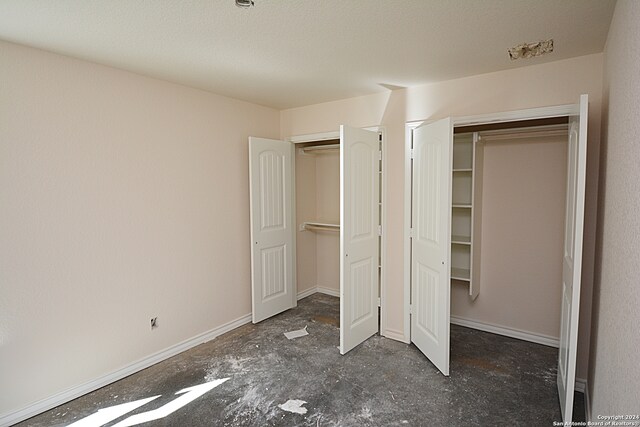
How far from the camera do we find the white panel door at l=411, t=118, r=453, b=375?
2.63 meters

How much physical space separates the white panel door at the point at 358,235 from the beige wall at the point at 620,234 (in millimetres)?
1687

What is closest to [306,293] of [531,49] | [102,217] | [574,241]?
[102,217]

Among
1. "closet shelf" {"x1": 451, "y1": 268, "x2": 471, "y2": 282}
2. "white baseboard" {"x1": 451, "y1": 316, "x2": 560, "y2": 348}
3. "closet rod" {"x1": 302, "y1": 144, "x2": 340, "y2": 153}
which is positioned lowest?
"white baseboard" {"x1": 451, "y1": 316, "x2": 560, "y2": 348}

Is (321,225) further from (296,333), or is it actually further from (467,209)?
(467,209)

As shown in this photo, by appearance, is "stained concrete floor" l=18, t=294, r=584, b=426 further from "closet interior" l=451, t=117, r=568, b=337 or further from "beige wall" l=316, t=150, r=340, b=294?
"beige wall" l=316, t=150, r=340, b=294

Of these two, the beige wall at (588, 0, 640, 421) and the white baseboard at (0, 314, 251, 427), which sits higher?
the beige wall at (588, 0, 640, 421)

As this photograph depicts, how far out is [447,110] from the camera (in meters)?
3.01

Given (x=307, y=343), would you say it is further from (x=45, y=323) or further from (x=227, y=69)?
(x=227, y=69)

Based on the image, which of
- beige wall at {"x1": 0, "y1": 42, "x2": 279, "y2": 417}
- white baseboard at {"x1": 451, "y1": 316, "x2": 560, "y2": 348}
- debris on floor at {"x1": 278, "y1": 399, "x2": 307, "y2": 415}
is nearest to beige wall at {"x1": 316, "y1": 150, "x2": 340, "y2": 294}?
beige wall at {"x1": 0, "y1": 42, "x2": 279, "y2": 417}

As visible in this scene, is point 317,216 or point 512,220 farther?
point 317,216

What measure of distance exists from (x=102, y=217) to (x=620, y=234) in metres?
3.07

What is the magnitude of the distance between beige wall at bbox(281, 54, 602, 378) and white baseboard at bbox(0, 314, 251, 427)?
5.72 feet

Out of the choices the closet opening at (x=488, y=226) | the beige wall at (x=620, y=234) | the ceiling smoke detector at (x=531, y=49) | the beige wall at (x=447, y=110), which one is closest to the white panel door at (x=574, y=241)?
the beige wall at (x=620, y=234)

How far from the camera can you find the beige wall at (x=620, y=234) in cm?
120
